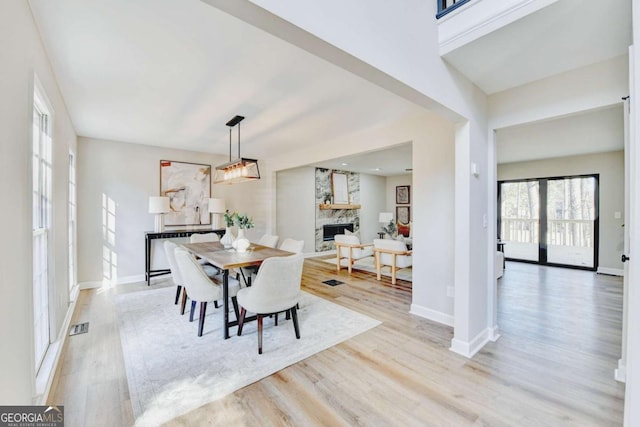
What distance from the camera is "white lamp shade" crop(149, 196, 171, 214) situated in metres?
4.57

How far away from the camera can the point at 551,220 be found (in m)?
6.26

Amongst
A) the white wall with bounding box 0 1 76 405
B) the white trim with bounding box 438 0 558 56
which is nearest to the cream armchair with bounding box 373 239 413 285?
the white trim with bounding box 438 0 558 56

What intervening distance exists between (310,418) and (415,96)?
2267 millimetres

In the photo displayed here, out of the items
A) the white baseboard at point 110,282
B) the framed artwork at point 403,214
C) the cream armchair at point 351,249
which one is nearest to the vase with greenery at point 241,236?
the cream armchair at point 351,249

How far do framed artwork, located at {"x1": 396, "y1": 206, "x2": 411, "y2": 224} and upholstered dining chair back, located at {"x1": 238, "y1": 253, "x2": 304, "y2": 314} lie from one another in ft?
23.3

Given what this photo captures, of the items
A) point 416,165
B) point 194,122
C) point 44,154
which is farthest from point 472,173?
point 44,154

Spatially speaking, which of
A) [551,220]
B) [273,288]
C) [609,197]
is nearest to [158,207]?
[273,288]

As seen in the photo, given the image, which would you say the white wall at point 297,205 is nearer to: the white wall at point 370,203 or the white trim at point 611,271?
the white wall at point 370,203

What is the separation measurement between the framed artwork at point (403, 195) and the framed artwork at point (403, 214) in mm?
170

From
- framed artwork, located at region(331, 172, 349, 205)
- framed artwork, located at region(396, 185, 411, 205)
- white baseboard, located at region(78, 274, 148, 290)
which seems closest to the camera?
white baseboard, located at region(78, 274, 148, 290)

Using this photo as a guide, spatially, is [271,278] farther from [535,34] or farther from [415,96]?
[535,34]

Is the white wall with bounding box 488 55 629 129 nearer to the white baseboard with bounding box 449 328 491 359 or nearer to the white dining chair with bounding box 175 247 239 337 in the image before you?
the white baseboard with bounding box 449 328 491 359

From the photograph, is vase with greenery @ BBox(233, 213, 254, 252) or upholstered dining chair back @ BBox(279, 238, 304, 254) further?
upholstered dining chair back @ BBox(279, 238, 304, 254)

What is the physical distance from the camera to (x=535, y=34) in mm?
1850
